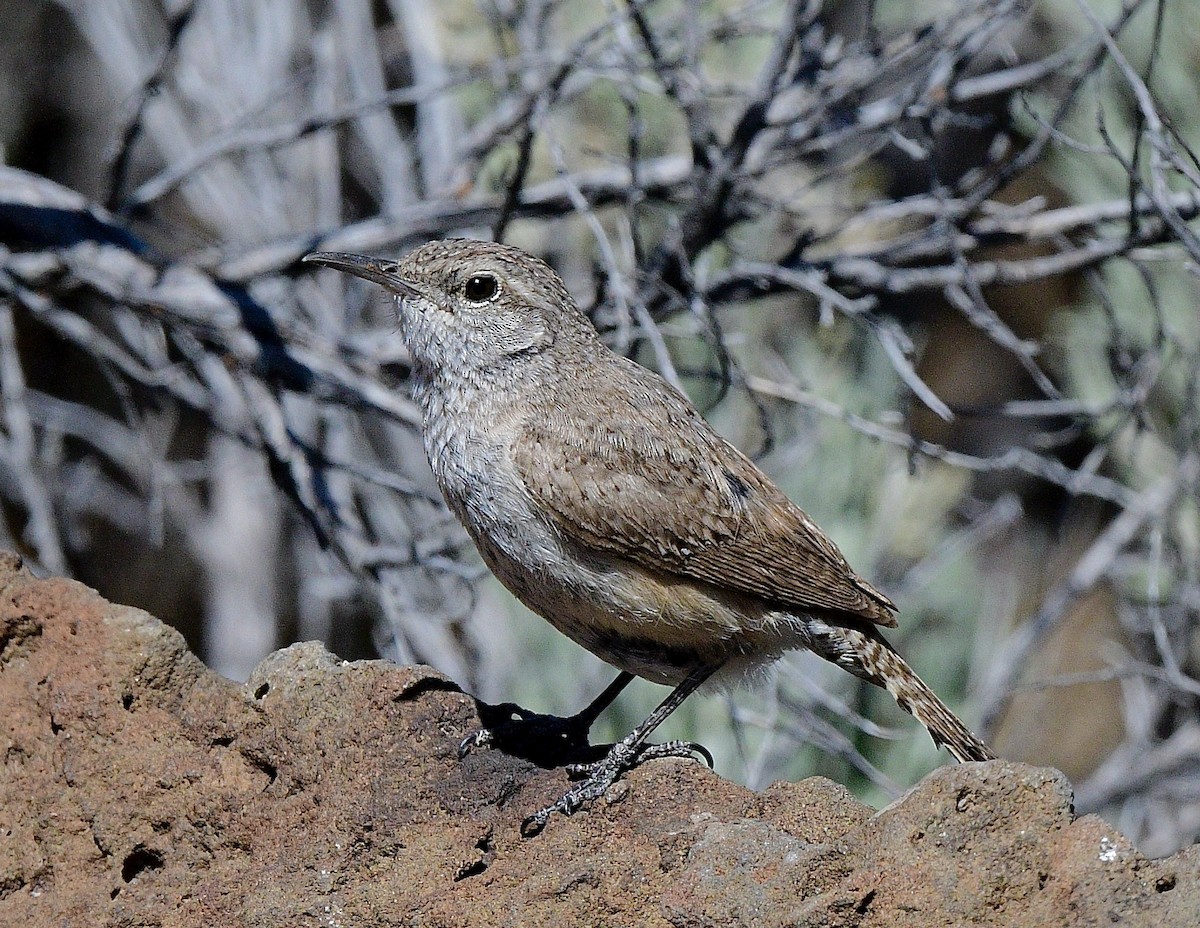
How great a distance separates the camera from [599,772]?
3309 mm

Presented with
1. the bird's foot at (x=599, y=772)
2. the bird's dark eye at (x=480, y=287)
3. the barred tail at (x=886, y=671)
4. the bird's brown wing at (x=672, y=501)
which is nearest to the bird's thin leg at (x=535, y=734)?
the bird's foot at (x=599, y=772)

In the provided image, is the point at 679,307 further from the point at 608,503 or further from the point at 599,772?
the point at 599,772

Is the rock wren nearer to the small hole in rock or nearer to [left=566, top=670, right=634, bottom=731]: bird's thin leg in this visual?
[left=566, top=670, right=634, bottom=731]: bird's thin leg

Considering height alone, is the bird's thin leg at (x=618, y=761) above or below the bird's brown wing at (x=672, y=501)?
below

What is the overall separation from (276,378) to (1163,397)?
5.42m

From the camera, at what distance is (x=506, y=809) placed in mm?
3100

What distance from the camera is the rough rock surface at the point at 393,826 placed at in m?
2.55

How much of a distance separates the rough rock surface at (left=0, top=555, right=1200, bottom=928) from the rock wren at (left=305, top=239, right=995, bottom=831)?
21.9 inches

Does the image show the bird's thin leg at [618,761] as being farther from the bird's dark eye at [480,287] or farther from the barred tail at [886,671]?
the bird's dark eye at [480,287]

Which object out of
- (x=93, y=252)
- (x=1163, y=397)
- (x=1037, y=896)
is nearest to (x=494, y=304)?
(x=93, y=252)

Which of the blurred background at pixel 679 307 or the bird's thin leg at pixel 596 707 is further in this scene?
the blurred background at pixel 679 307

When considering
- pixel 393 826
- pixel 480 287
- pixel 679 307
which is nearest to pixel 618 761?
pixel 393 826

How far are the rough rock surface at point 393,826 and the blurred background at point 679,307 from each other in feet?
4.61

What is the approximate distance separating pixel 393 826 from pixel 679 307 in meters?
2.66
